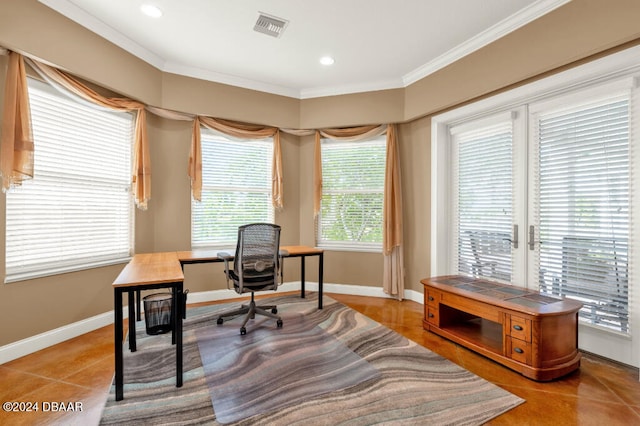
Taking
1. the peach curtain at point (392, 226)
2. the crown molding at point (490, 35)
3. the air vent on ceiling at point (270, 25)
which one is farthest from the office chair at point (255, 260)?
the crown molding at point (490, 35)

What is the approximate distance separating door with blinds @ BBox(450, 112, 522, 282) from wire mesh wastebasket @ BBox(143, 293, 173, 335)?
10.7ft

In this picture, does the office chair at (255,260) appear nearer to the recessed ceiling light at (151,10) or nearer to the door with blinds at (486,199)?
the recessed ceiling light at (151,10)

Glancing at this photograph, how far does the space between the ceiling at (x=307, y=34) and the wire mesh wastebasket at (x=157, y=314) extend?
261 centimetres

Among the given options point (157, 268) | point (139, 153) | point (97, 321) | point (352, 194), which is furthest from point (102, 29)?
point (352, 194)

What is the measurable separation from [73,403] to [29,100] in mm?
2430

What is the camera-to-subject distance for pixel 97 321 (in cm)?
313

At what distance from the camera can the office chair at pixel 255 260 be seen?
292 centimetres

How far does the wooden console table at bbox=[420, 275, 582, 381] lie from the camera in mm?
Answer: 2160

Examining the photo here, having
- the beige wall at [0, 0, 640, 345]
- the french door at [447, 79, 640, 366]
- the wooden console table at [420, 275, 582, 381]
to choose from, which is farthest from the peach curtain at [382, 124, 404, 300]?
the wooden console table at [420, 275, 582, 381]

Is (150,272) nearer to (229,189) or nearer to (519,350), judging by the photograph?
(229,189)

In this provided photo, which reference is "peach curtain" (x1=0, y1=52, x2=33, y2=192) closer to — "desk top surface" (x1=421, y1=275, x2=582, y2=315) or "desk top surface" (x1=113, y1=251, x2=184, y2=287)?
"desk top surface" (x1=113, y1=251, x2=184, y2=287)

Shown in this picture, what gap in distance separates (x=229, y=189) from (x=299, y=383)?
291 cm

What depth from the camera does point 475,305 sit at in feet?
8.51

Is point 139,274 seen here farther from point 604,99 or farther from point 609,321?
point 604,99
